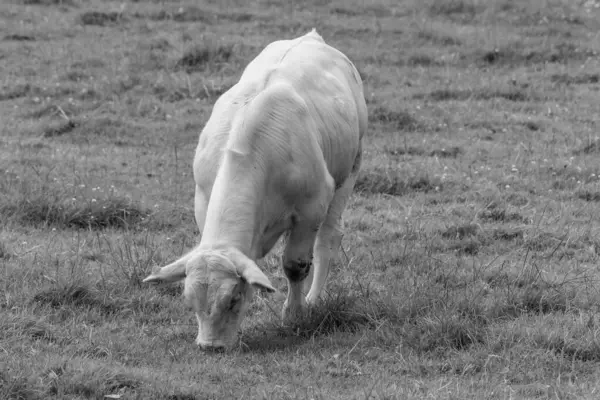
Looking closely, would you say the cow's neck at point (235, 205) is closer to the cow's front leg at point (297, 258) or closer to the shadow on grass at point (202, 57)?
the cow's front leg at point (297, 258)

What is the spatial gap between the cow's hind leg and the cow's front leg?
440 mm

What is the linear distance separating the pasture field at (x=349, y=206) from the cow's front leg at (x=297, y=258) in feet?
0.64

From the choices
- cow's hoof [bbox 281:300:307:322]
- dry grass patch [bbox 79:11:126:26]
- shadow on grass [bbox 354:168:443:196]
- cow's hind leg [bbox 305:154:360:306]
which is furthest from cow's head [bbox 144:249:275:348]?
dry grass patch [bbox 79:11:126:26]

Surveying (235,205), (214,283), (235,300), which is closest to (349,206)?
(235,205)

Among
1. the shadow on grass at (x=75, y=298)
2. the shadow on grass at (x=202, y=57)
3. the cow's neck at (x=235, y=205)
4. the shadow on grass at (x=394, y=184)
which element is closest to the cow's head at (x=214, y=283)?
the cow's neck at (x=235, y=205)

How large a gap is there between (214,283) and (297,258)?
3.89 feet

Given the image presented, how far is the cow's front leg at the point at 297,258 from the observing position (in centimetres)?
699

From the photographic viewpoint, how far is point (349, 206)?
10023 mm

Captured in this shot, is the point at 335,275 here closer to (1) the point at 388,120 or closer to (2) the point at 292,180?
(2) the point at 292,180

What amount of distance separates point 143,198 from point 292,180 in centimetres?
355

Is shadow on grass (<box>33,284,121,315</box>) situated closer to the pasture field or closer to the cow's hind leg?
the pasture field

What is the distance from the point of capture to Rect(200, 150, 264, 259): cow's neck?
626 centimetres

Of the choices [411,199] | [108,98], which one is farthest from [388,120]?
[108,98]

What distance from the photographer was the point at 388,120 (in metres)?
12.8
